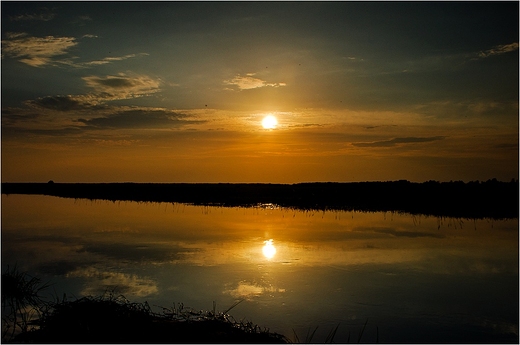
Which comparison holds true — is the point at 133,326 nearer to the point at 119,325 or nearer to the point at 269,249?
the point at 119,325

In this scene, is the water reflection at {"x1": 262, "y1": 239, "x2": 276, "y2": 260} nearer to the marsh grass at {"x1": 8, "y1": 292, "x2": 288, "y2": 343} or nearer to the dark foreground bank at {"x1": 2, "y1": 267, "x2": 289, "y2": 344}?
the dark foreground bank at {"x1": 2, "y1": 267, "x2": 289, "y2": 344}

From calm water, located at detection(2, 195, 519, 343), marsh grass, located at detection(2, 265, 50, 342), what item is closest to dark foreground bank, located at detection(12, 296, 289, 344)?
marsh grass, located at detection(2, 265, 50, 342)

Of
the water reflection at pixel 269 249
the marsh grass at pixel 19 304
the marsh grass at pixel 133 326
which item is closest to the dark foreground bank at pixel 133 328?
the marsh grass at pixel 133 326

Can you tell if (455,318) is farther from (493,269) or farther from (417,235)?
(417,235)

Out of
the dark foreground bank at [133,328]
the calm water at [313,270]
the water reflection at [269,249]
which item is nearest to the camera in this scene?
the dark foreground bank at [133,328]

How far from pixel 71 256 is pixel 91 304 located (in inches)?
266

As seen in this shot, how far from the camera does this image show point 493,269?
12953 mm

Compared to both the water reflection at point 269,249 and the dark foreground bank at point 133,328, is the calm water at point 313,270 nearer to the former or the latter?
the water reflection at point 269,249

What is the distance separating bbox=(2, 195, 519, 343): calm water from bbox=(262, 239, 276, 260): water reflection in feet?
0.12

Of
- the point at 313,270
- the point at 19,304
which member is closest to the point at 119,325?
the point at 19,304

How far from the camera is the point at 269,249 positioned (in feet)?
52.6

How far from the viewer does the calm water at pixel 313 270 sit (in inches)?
357

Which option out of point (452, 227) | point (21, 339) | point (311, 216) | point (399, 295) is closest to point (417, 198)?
point (311, 216)

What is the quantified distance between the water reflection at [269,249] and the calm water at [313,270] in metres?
0.04
